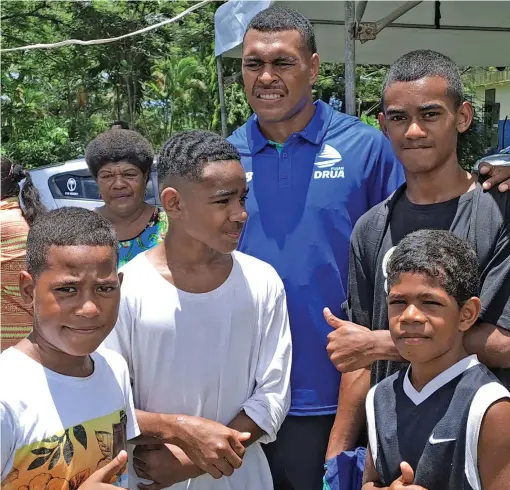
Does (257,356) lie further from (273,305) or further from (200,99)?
(200,99)

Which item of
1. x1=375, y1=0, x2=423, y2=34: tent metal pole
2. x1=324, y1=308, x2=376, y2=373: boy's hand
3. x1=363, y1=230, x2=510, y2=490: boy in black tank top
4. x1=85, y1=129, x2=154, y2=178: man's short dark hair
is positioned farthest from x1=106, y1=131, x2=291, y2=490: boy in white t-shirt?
x1=375, y1=0, x2=423, y2=34: tent metal pole

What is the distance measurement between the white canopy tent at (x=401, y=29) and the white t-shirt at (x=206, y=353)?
3.85 m

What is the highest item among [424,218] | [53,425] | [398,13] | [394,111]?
[398,13]

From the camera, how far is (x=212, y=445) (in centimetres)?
218

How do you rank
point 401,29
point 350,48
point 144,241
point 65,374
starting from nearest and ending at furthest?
1. point 65,374
2. point 144,241
3. point 350,48
4. point 401,29

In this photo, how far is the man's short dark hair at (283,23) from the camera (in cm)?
274

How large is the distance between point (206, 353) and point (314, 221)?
704mm

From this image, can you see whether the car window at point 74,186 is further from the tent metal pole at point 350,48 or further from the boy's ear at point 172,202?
the boy's ear at point 172,202

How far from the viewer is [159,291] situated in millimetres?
2314

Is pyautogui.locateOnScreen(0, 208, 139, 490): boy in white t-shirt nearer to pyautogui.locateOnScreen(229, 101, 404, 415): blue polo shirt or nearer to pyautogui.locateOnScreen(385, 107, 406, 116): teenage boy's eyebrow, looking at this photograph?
pyautogui.locateOnScreen(229, 101, 404, 415): blue polo shirt

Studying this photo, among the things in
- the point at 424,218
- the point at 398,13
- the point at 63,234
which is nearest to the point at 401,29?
the point at 398,13

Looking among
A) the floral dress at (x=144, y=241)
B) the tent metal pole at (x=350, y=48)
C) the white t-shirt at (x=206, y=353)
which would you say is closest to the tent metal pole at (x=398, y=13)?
the tent metal pole at (x=350, y=48)

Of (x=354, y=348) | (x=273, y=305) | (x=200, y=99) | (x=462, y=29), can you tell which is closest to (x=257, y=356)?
(x=273, y=305)

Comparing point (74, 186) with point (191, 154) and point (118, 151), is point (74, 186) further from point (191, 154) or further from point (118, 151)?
point (191, 154)
